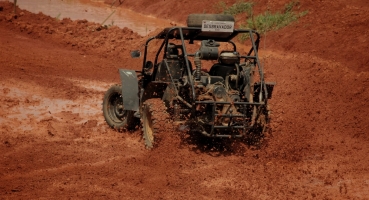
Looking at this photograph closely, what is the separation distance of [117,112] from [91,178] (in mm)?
3031

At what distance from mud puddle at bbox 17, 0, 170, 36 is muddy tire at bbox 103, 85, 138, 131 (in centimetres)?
1261

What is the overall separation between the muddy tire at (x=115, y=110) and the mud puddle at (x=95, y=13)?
12611mm

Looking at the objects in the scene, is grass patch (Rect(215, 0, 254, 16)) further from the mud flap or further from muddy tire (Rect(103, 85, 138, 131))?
the mud flap

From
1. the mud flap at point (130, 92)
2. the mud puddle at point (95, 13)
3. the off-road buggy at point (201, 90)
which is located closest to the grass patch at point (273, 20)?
the mud puddle at point (95, 13)

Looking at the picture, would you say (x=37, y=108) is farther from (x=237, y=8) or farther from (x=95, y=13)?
(x=95, y=13)

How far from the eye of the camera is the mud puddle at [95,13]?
23.4 meters

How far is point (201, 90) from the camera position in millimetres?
7113

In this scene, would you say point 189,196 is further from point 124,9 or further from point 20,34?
point 124,9

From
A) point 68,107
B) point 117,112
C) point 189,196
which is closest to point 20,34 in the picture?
point 68,107

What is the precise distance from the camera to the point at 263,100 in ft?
24.7

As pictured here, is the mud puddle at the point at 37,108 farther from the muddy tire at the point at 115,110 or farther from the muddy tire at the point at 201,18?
the muddy tire at the point at 201,18

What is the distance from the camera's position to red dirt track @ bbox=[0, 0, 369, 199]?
5.93 metres

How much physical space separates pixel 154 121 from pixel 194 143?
720 millimetres

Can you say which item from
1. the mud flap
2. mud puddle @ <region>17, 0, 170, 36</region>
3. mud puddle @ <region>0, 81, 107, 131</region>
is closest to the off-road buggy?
the mud flap
